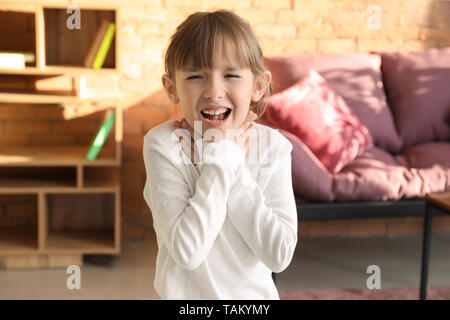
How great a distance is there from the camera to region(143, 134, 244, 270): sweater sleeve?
42.0 inches

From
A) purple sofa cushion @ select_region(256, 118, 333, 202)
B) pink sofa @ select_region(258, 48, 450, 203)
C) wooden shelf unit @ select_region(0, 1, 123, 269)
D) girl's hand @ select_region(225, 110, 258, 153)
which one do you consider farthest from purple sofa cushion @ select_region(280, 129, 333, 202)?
girl's hand @ select_region(225, 110, 258, 153)

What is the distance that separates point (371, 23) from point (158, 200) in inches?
110

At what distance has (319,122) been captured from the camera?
2.96 metres

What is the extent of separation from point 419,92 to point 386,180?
0.86 metres

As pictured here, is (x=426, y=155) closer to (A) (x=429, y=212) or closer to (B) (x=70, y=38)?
(A) (x=429, y=212)

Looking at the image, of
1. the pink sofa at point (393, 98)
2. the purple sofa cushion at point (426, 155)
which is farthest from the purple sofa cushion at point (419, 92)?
the purple sofa cushion at point (426, 155)

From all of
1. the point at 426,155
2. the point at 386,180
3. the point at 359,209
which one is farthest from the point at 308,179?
the point at 426,155

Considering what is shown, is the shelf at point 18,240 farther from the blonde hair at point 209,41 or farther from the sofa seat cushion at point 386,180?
the blonde hair at point 209,41

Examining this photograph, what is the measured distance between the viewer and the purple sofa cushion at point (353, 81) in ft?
10.7

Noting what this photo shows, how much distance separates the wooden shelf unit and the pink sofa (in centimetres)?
87

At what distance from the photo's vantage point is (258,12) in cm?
345
